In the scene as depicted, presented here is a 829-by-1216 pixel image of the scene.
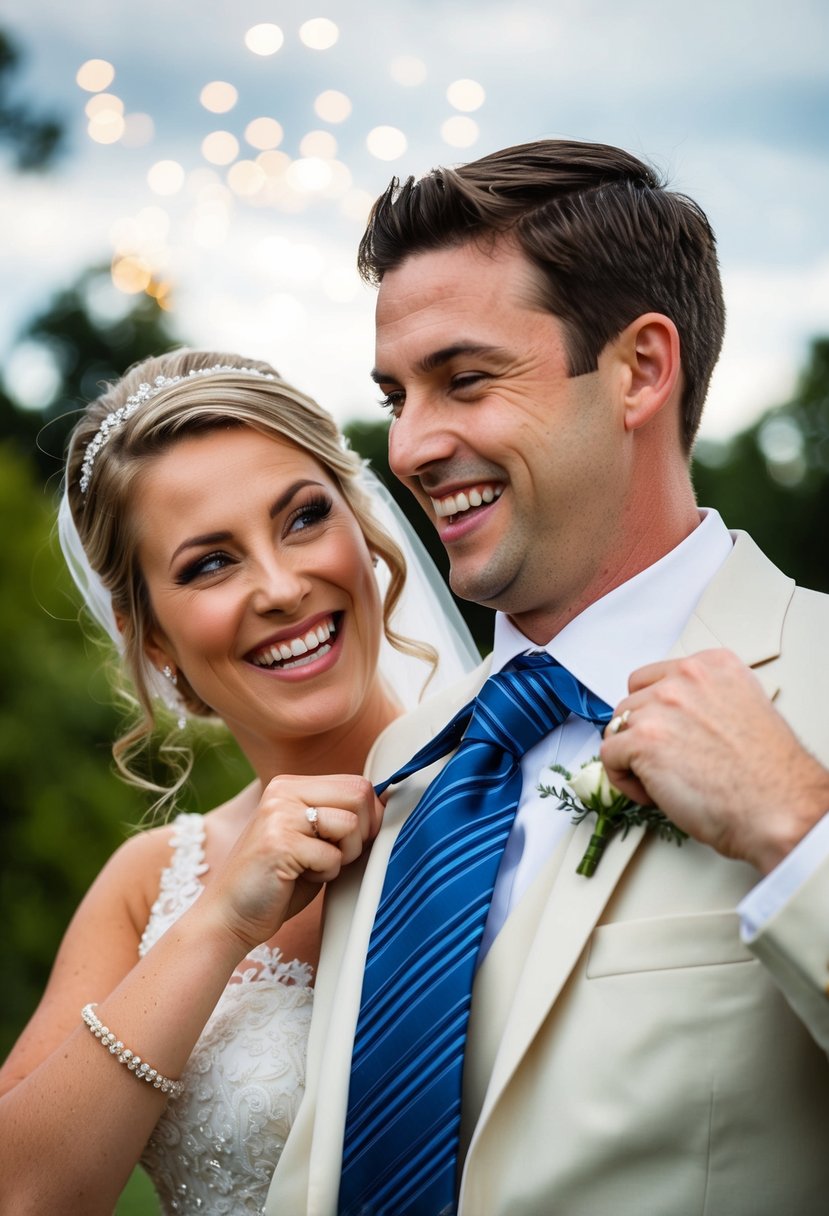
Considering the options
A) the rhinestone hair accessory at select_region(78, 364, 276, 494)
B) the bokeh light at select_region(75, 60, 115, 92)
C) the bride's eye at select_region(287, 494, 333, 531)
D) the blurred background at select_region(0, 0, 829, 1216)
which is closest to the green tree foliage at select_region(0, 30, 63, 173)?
the blurred background at select_region(0, 0, 829, 1216)

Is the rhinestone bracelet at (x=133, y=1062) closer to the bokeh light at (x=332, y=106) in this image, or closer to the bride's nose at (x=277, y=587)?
the bride's nose at (x=277, y=587)

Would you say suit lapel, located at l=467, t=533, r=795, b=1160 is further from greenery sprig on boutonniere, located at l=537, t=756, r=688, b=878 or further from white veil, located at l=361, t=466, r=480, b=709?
white veil, located at l=361, t=466, r=480, b=709

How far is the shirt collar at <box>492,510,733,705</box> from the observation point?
238 cm

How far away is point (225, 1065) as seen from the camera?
116 inches

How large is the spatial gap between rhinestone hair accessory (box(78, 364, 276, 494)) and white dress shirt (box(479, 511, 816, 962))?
4.61 feet

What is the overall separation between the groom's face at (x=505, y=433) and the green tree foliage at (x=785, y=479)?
6.99 m

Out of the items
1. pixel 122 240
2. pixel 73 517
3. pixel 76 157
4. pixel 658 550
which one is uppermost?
pixel 76 157

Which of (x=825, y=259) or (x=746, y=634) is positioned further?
(x=825, y=259)

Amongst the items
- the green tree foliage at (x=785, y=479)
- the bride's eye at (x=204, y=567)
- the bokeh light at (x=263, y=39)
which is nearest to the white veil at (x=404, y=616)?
the bride's eye at (x=204, y=567)

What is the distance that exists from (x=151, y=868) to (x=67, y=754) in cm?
334

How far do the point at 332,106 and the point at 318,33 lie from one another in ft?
1.05

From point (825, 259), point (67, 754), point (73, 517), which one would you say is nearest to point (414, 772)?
point (73, 517)

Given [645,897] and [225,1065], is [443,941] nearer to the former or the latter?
[645,897]

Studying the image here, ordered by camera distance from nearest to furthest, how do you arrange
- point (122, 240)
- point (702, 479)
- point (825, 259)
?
point (825, 259), point (122, 240), point (702, 479)
